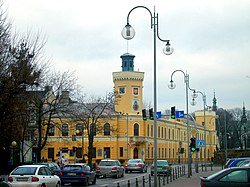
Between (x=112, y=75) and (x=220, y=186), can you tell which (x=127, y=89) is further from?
(x=220, y=186)

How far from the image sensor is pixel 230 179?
56.5 feet

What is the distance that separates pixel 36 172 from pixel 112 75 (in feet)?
234

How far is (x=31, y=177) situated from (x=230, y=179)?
932 centimetres

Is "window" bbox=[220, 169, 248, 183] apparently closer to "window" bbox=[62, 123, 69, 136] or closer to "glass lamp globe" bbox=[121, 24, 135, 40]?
"glass lamp globe" bbox=[121, 24, 135, 40]

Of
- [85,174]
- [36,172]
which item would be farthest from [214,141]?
[36,172]

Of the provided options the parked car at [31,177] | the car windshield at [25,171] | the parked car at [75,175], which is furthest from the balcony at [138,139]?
the car windshield at [25,171]

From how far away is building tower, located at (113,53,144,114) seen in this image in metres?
91.8

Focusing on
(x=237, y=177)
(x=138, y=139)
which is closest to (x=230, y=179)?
(x=237, y=177)

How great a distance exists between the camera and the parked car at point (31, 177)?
22.1 metres

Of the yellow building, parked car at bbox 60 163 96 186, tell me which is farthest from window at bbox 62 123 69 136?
parked car at bbox 60 163 96 186

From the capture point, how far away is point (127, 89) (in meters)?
91.8

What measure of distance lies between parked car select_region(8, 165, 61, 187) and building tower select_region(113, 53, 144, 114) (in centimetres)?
6819

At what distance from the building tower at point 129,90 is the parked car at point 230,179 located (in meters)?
74.1

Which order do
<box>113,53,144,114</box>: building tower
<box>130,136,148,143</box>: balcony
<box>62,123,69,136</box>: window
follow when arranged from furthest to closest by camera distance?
<box>113,53,144,114</box>: building tower, <box>130,136,148,143</box>: balcony, <box>62,123,69,136</box>: window
